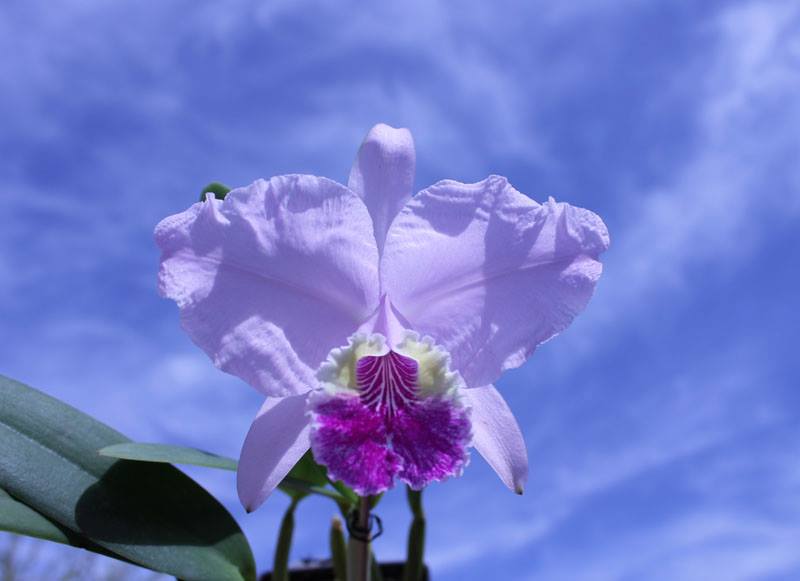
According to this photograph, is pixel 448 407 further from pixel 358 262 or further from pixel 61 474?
pixel 61 474

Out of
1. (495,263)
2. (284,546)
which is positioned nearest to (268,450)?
(495,263)

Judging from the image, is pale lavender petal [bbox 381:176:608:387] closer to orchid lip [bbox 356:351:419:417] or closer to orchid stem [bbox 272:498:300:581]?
orchid lip [bbox 356:351:419:417]

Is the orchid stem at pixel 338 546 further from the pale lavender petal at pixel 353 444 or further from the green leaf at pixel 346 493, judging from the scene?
the pale lavender petal at pixel 353 444

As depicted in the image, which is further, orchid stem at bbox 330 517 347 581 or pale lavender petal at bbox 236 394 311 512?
orchid stem at bbox 330 517 347 581

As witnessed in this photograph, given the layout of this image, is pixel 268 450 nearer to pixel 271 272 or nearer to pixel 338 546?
pixel 271 272

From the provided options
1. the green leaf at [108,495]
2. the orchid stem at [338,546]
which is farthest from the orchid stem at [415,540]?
the green leaf at [108,495]

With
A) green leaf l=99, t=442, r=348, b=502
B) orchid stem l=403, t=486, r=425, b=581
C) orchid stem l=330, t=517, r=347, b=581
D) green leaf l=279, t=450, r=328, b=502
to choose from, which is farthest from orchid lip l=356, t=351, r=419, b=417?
orchid stem l=330, t=517, r=347, b=581
